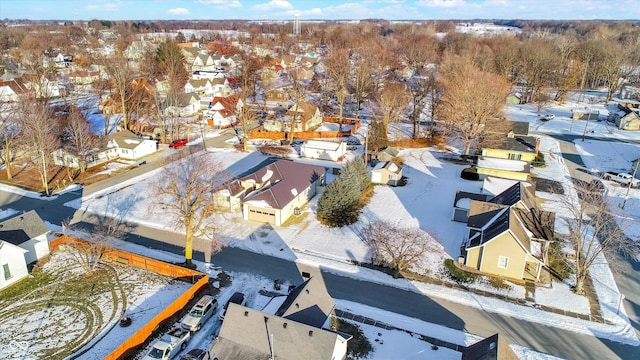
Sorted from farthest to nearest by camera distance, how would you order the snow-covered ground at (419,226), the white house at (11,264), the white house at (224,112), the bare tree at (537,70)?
the bare tree at (537,70), the white house at (224,112), the white house at (11,264), the snow-covered ground at (419,226)

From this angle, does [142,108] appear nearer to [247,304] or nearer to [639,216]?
[247,304]

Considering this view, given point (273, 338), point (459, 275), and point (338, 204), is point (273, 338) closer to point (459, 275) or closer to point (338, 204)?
point (459, 275)

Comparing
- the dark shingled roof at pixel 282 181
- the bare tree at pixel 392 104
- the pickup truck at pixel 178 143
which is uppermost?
the bare tree at pixel 392 104

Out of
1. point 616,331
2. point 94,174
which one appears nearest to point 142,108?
point 94,174

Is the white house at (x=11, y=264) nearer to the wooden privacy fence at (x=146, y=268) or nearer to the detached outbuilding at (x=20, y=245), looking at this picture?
the detached outbuilding at (x=20, y=245)

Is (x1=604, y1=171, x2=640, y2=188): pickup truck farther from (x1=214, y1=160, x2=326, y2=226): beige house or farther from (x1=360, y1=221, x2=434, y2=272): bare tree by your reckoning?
(x1=214, y1=160, x2=326, y2=226): beige house

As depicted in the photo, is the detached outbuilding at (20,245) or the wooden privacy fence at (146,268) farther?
the detached outbuilding at (20,245)

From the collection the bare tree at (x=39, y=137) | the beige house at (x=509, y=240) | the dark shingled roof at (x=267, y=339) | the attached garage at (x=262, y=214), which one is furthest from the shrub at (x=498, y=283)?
the bare tree at (x=39, y=137)

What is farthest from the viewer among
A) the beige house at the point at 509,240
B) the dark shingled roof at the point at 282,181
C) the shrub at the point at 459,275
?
the dark shingled roof at the point at 282,181
